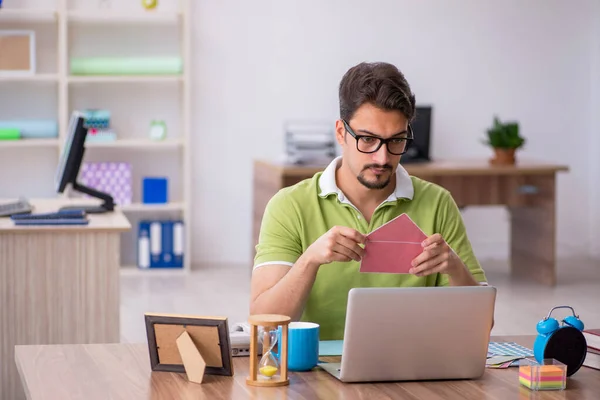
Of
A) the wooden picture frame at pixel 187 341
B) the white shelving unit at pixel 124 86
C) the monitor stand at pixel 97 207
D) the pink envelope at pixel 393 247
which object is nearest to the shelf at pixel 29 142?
the white shelving unit at pixel 124 86

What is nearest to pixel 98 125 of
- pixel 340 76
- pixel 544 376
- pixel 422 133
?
pixel 340 76

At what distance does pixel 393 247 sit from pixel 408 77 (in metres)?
5.48

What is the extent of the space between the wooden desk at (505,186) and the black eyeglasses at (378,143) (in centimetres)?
358

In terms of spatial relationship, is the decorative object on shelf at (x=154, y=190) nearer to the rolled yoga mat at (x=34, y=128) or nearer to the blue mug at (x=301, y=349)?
the rolled yoga mat at (x=34, y=128)

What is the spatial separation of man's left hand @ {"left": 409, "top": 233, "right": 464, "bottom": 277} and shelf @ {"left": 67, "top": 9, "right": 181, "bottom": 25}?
479 centimetres

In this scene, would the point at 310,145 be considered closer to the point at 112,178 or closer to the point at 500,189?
the point at 500,189

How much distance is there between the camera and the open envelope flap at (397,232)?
1.99 metres

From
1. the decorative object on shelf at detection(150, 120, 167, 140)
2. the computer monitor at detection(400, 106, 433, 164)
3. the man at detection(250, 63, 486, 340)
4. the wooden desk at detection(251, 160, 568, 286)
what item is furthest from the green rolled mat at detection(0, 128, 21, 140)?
the man at detection(250, 63, 486, 340)

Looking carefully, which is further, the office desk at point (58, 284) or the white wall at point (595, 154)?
the white wall at point (595, 154)

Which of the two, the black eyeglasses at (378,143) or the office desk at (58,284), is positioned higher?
the black eyeglasses at (378,143)

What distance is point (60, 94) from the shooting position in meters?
6.54

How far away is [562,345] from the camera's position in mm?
2090

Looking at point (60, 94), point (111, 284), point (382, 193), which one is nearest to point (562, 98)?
point (60, 94)

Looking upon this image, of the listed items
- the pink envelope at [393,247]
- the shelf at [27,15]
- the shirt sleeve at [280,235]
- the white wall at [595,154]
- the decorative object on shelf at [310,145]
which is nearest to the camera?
the pink envelope at [393,247]
